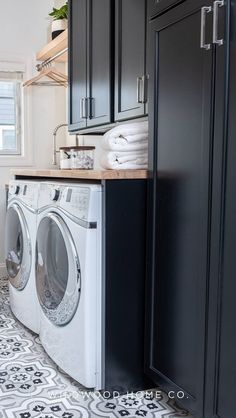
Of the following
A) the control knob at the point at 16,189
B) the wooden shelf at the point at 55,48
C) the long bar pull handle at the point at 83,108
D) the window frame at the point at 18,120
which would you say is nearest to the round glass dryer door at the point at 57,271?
the control knob at the point at 16,189

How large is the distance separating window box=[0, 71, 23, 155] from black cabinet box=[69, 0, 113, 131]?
4.18 feet

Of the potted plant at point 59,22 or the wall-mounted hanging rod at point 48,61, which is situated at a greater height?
the potted plant at point 59,22

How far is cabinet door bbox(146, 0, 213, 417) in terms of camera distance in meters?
1.49

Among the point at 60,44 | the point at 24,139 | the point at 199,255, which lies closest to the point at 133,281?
the point at 199,255

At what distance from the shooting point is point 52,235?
2225 mm

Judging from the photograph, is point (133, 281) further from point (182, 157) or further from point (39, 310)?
point (39, 310)

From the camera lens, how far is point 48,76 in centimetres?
400

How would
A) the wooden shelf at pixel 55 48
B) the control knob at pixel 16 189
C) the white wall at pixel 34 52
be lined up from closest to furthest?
1. the control knob at pixel 16 189
2. the wooden shelf at pixel 55 48
3. the white wall at pixel 34 52

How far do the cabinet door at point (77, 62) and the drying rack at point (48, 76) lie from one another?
0.67 m

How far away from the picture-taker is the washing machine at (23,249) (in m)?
2.53

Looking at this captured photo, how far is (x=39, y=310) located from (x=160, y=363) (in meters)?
0.90

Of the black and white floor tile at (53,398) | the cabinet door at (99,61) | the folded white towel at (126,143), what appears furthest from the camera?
the cabinet door at (99,61)

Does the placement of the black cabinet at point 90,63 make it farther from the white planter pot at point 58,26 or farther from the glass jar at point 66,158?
the white planter pot at point 58,26

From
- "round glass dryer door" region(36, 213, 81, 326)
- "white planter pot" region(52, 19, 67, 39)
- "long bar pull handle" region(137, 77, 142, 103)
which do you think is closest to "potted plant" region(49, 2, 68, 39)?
"white planter pot" region(52, 19, 67, 39)
